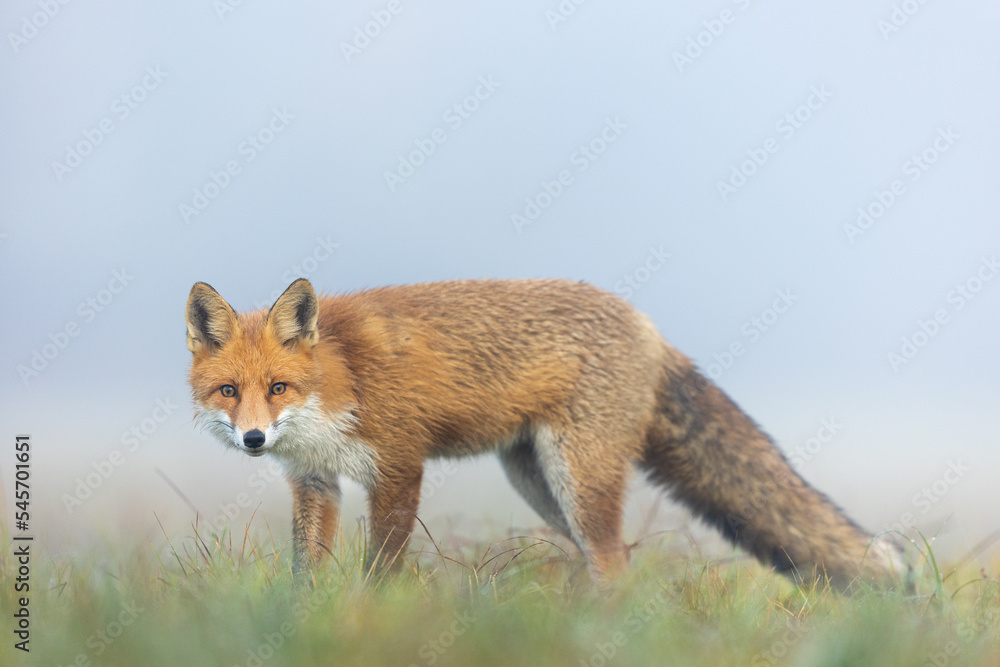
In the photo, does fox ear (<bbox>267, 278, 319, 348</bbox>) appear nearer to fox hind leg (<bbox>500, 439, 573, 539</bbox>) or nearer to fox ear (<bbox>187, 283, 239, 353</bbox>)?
fox ear (<bbox>187, 283, 239, 353</bbox>)

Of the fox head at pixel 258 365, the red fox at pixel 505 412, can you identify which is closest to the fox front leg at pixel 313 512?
the red fox at pixel 505 412

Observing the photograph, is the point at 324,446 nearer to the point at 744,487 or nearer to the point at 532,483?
the point at 532,483

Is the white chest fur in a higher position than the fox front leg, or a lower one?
higher

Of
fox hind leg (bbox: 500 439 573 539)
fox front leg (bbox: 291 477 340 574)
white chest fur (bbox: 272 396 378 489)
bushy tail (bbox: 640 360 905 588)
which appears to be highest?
bushy tail (bbox: 640 360 905 588)

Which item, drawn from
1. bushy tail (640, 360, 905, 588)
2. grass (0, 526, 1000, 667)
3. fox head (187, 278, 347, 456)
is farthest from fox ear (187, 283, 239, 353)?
bushy tail (640, 360, 905, 588)

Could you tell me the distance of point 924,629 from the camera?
146 inches

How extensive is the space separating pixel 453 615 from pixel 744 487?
2.90 meters

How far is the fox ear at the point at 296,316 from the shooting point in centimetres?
468

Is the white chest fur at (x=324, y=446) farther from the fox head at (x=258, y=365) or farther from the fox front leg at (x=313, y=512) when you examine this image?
the fox front leg at (x=313, y=512)

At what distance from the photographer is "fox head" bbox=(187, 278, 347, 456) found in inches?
181

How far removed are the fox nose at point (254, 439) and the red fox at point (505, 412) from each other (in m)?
0.09

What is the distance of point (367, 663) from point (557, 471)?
2.55 metres

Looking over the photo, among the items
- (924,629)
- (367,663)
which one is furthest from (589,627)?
(924,629)

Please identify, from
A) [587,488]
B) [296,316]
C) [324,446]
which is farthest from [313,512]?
[587,488]
